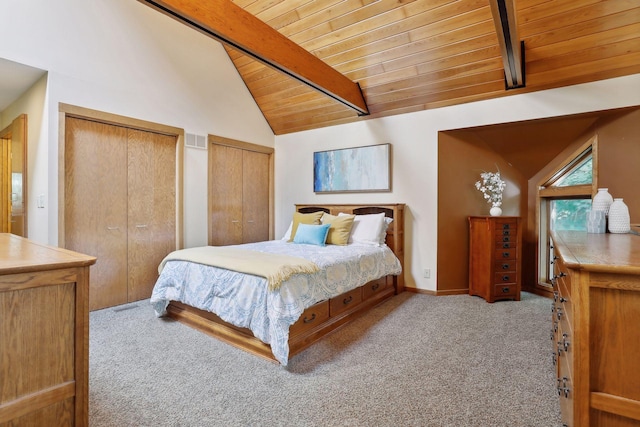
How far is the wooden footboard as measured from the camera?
2.35 m

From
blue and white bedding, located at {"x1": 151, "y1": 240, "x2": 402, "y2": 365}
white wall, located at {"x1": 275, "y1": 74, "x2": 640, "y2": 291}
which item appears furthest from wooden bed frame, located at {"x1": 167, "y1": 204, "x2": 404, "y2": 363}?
white wall, located at {"x1": 275, "y1": 74, "x2": 640, "y2": 291}

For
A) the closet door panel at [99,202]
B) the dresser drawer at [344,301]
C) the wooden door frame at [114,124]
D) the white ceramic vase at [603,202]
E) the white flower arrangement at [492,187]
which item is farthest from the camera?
the white flower arrangement at [492,187]

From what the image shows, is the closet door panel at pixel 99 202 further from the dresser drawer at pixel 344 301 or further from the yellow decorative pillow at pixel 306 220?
the dresser drawer at pixel 344 301

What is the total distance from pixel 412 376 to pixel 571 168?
3.28 metres

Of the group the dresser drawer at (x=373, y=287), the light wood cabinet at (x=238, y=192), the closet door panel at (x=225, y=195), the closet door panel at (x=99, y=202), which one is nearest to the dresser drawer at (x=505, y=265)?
the dresser drawer at (x=373, y=287)

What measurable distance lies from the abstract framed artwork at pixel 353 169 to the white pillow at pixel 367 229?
631 millimetres

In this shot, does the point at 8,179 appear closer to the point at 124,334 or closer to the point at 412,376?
the point at 124,334

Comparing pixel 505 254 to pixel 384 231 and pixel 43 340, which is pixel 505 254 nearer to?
pixel 384 231

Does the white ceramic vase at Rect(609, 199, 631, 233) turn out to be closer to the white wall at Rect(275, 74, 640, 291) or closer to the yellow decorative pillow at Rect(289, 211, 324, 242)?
the white wall at Rect(275, 74, 640, 291)

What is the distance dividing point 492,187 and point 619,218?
6.33 ft

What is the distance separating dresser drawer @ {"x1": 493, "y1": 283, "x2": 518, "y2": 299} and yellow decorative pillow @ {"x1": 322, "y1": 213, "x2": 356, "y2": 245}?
6.02ft

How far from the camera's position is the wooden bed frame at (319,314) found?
93.5 inches

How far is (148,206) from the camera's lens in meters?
→ 3.75

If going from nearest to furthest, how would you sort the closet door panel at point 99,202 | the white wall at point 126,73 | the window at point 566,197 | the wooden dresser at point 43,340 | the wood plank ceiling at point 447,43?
1. the wooden dresser at point 43,340
2. the wood plank ceiling at point 447,43
3. the white wall at point 126,73
4. the closet door panel at point 99,202
5. the window at point 566,197
